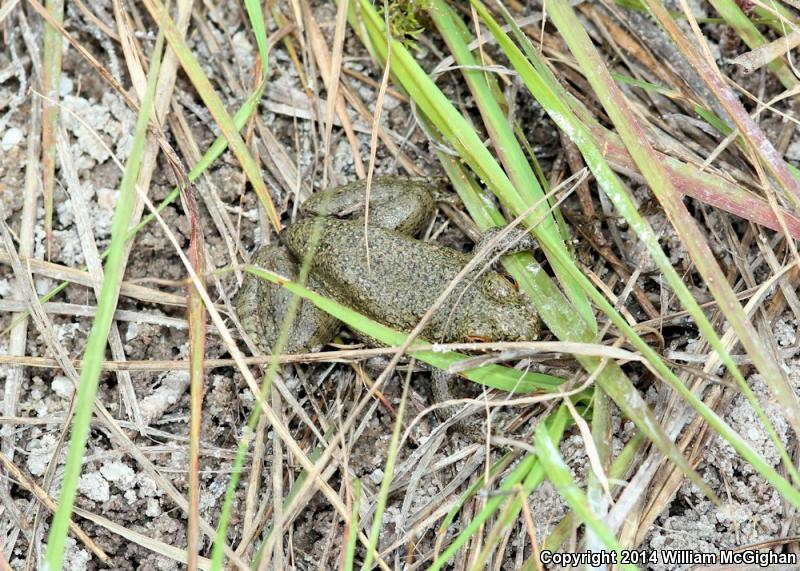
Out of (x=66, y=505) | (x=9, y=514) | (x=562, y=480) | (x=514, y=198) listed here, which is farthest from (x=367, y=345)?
(x=9, y=514)

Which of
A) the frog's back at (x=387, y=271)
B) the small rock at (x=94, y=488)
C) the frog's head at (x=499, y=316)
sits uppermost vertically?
the frog's back at (x=387, y=271)

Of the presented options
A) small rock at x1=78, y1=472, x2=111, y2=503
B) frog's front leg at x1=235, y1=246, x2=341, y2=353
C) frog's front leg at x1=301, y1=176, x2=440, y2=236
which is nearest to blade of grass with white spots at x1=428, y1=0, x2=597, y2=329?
frog's front leg at x1=301, y1=176, x2=440, y2=236

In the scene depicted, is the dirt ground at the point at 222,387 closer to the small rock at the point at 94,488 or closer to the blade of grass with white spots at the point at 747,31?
the small rock at the point at 94,488

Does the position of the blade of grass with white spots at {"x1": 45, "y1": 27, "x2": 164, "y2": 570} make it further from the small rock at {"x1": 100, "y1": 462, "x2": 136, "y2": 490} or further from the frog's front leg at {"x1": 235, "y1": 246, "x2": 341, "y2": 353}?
the frog's front leg at {"x1": 235, "y1": 246, "x2": 341, "y2": 353}

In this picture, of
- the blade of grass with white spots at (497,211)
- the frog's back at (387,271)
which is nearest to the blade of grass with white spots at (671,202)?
the blade of grass with white spots at (497,211)

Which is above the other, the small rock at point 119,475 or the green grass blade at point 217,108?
the green grass blade at point 217,108

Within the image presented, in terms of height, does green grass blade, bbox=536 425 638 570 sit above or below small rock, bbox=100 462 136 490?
above

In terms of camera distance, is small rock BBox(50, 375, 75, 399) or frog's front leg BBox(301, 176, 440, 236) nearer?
small rock BBox(50, 375, 75, 399)
